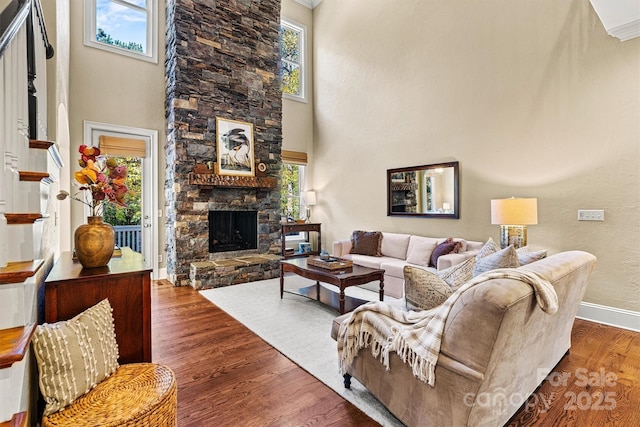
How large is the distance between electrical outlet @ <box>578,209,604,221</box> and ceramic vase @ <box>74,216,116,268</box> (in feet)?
14.2

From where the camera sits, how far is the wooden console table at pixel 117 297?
5.07ft

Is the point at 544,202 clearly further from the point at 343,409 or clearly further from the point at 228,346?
the point at 228,346

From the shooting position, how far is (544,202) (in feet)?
11.9

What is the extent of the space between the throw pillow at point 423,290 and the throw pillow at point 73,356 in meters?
1.58

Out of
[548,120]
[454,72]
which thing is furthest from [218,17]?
[548,120]

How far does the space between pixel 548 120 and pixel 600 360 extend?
253cm

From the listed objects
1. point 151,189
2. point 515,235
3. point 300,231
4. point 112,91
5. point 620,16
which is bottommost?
point 300,231

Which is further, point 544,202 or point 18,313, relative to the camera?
point 544,202

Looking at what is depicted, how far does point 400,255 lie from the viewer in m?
4.76

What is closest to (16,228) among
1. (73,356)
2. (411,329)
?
(73,356)

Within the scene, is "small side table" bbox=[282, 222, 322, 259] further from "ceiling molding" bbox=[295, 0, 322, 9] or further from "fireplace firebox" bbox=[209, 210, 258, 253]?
"ceiling molding" bbox=[295, 0, 322, 9]

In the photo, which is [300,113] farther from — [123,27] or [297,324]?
[297,324]

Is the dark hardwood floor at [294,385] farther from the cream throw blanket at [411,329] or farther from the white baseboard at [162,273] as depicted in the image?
the white baseboard at [162,273]

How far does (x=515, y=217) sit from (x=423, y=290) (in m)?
2.25
